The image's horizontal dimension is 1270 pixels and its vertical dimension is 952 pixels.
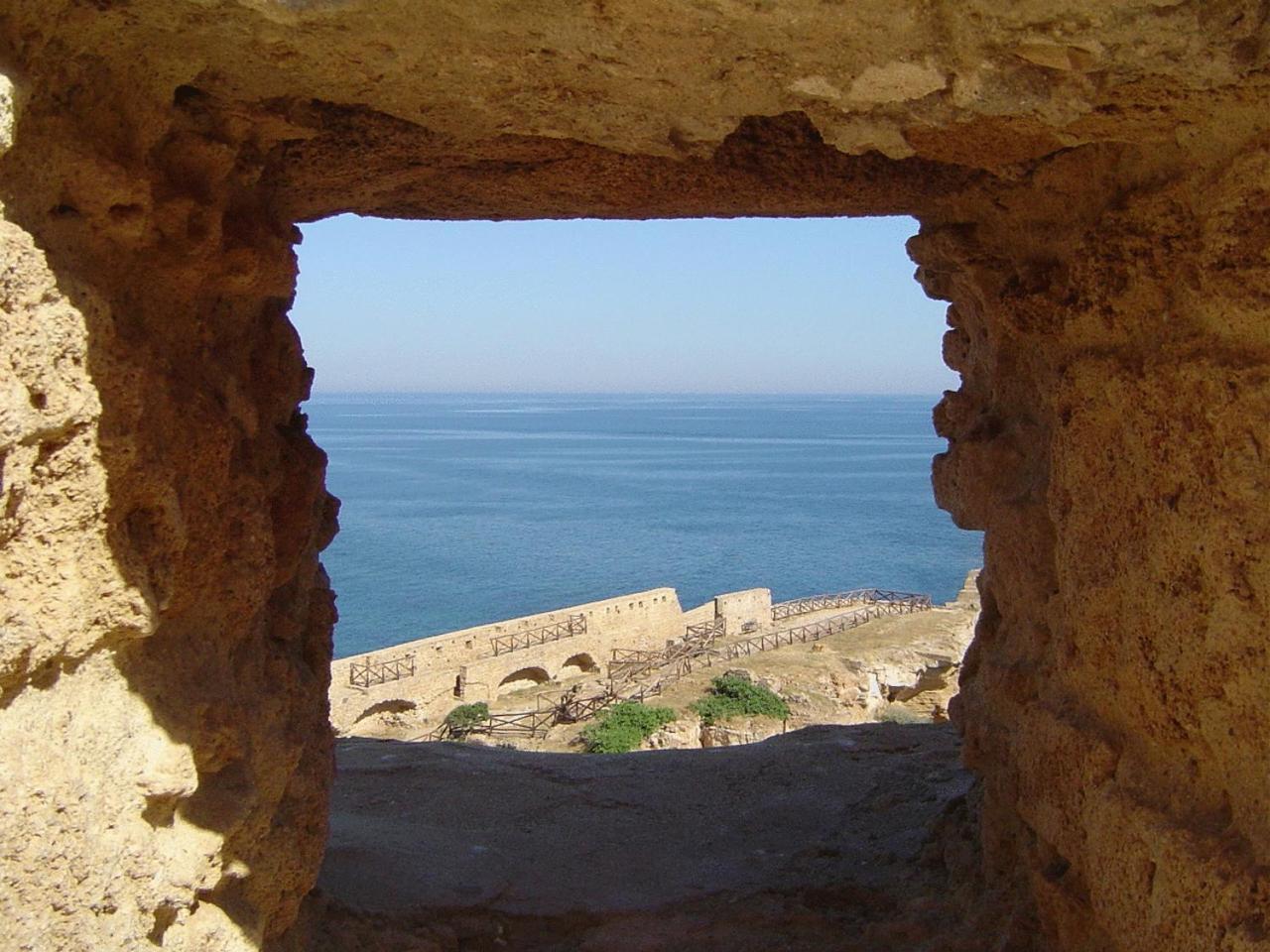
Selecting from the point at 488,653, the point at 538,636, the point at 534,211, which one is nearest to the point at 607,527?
the point at 538,636

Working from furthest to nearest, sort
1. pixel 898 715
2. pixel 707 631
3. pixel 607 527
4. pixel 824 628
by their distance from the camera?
pixel 607 527 < pixel 707 631 < pixel 824 628 < pixel 898 715

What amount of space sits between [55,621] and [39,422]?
0.39 metres

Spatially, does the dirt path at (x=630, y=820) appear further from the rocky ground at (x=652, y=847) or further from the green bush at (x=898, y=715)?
the green bush at (x=898, y=715)

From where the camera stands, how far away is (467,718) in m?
14.2

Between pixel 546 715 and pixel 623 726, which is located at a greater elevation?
pixel 623 726

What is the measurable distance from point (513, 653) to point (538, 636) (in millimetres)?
626

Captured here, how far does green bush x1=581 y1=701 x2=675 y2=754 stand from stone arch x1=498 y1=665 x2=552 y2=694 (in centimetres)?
493

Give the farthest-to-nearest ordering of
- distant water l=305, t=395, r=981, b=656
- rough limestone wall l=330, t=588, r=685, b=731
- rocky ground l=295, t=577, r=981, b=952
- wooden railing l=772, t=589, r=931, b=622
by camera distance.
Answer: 1. distant water l=305, t=395, r=981, b=656
2. wooden railing l=772, t=589, r=931, b=622
3. rough limestone wall l=330, t=588, r=685, b=731
4. rocky ground l=295, t=577, r=981, b=952

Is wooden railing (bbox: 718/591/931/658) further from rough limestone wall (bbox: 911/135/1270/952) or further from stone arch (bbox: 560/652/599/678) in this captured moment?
rough limestone wall (bbox: 911/135/1270/952)

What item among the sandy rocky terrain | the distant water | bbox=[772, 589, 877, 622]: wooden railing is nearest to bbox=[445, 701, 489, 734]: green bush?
the sandy rocky terrain

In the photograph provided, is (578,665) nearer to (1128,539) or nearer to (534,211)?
(534,211)

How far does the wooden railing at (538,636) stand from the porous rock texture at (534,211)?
1489 cm

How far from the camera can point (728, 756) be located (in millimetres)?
6820

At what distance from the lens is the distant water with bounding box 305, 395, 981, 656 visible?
43.0 m
